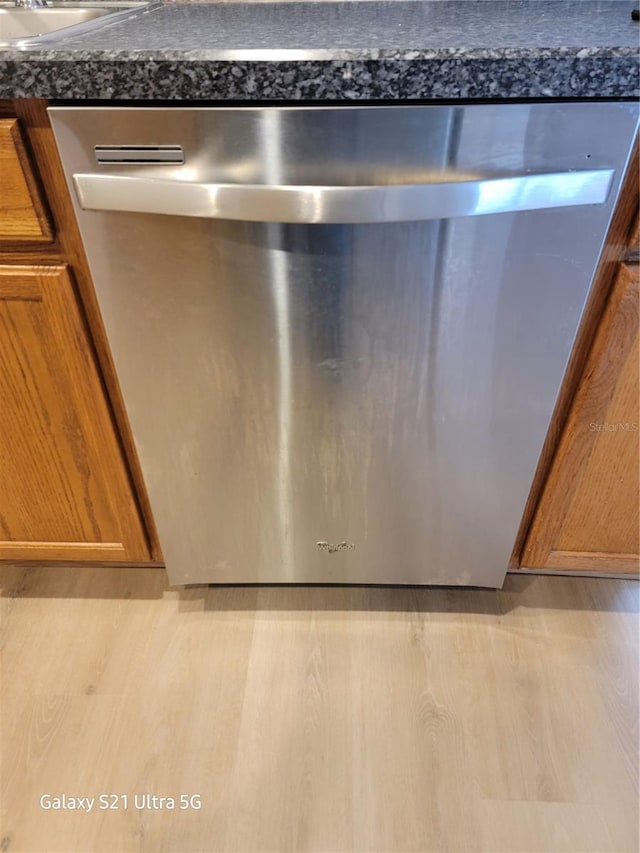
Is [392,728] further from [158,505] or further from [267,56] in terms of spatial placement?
[267,56]

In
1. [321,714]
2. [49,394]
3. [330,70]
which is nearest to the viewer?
[330,70]

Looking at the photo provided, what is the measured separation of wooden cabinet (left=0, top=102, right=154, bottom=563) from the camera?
2.26ft

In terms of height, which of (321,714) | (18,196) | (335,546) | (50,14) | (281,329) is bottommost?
(321,714)

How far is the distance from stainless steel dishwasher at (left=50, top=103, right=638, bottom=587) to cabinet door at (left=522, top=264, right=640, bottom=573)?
54 mm

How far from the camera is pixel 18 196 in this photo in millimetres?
688

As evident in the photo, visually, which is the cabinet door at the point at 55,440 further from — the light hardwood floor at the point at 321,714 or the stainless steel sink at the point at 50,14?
the stainless steel sink at the point at 50,14

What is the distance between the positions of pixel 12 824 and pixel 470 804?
680mm

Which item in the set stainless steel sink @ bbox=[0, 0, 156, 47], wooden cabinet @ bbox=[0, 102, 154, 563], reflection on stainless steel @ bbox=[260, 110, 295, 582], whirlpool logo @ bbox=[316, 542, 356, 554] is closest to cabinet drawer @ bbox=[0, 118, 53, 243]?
wooden cabinet @ bbox=[0, 102, 154, 563]

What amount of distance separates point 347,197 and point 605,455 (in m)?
0.56

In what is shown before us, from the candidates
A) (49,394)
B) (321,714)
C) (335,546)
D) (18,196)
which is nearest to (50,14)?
(18,196)

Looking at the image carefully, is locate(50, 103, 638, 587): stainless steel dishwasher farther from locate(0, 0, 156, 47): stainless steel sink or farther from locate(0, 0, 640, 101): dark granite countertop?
locate(0, 0, 156, 47): stainless steel sink

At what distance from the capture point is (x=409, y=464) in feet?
2.92

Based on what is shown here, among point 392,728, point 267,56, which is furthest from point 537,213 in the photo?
point 392,728

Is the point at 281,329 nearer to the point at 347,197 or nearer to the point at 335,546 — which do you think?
the point at 347,197
